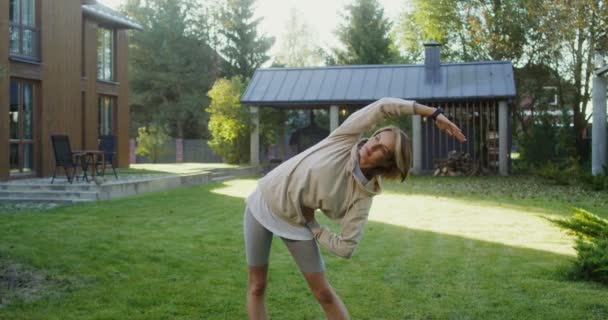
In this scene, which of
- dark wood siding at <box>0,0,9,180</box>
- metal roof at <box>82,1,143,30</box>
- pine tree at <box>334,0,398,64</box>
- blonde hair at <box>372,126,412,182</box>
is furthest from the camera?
pine tree at <box>334,0,398,64</box>

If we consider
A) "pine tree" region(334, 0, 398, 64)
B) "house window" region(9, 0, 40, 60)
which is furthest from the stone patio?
"pine tree" region(334, 0, 398, 64)

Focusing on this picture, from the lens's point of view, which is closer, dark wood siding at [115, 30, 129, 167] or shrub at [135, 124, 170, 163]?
dark wood siding at [115, 30, 129, 167]

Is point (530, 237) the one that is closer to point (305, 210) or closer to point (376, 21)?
point (305, 210)

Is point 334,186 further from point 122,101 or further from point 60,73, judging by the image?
point 122,101

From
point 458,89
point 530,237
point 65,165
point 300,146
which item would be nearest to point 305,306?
point 530,237

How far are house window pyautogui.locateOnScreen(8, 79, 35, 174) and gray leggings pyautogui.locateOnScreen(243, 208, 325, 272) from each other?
13.5 meters

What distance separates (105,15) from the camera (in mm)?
20219

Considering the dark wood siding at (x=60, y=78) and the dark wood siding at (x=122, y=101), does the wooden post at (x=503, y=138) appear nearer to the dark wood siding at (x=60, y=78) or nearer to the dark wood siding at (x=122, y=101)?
the dark wood siding at (x=122, y=101)

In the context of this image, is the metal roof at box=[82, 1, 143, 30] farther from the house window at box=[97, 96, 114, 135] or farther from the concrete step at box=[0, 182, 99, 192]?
the concrete step at box=[0, 182, 99, 192]

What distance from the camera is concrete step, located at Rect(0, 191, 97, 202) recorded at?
12.4 meters

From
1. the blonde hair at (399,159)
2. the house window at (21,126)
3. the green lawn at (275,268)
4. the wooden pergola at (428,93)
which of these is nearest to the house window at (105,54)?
the wooden pergola at (428,93)

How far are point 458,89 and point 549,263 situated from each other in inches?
592

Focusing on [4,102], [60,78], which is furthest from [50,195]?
[60,78]

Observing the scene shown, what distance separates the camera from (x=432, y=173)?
73.0 feet
